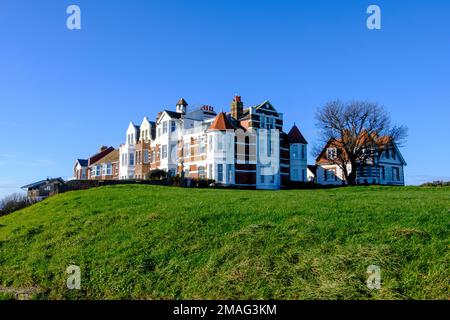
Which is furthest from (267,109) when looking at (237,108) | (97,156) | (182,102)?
(97,156)

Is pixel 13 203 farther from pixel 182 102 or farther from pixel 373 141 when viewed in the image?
pixel 373 141

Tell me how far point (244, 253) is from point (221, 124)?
37.7 meters

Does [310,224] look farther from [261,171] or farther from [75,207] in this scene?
[261,171]

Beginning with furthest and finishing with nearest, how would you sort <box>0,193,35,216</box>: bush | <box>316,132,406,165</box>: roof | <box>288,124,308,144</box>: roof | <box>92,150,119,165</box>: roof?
<box>92,150,119,165</box>: roof → <box>288,124,308,144</box>: roof → <box>316,132,406,165</box>: roof → <box>0,193,35,216</box>: bush

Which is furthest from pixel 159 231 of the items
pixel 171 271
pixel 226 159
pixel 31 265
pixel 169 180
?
pixel 226 159

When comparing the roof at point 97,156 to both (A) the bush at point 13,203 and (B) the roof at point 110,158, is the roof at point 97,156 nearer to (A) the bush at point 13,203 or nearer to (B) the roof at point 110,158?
(B) the roof at point 110,158

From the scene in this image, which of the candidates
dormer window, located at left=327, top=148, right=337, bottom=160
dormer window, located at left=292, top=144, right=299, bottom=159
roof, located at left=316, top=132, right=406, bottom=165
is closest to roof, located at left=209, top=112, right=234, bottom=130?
dormer window, located at left=292, top=144, right=299, bottom=159

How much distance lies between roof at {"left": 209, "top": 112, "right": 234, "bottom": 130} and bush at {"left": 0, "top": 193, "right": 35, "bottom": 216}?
21.1 m

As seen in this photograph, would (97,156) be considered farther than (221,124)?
Yes

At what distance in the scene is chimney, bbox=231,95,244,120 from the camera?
52.0 m

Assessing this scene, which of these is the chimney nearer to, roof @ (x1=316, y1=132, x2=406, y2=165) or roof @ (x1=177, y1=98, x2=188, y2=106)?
roof @ (x1=177, y1=98, x2=188, y2=106)

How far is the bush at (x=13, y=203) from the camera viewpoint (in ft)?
99.8

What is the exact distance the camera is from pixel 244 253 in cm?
979

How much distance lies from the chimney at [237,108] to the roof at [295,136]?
291 inches
